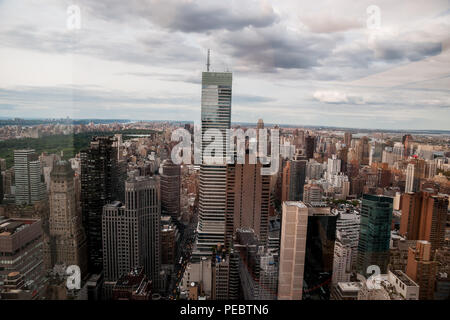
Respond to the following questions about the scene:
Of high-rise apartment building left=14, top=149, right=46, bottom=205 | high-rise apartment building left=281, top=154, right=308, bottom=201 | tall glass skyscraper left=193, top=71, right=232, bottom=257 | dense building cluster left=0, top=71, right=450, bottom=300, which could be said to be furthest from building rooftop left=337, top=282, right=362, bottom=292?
high-rise apartment building left=14, top=149, right=46, bottom=205

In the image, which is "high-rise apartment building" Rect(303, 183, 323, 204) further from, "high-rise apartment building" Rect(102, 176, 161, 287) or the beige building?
"high-rise apartment building" Rect(102, 176, 161, 287)

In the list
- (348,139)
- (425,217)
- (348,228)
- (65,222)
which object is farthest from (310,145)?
(65,222)

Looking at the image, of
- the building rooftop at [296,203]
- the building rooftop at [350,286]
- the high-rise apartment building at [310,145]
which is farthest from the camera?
the high-rise apartment building at [310,145]

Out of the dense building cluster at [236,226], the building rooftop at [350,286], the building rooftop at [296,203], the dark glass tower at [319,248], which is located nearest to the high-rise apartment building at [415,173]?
the dense building cluster at [236,226]

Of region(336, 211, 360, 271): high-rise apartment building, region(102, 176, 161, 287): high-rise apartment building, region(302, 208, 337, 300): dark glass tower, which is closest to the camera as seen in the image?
region(302, 208, 337, 300): dark glass tower

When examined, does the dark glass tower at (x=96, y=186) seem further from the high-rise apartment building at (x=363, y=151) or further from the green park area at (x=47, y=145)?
the high-rise apartment building at (x=363, y=151)

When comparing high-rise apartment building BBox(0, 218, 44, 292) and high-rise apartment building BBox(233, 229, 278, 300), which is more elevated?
high-rise apartment building BBox(0, 218, 44, 292)
